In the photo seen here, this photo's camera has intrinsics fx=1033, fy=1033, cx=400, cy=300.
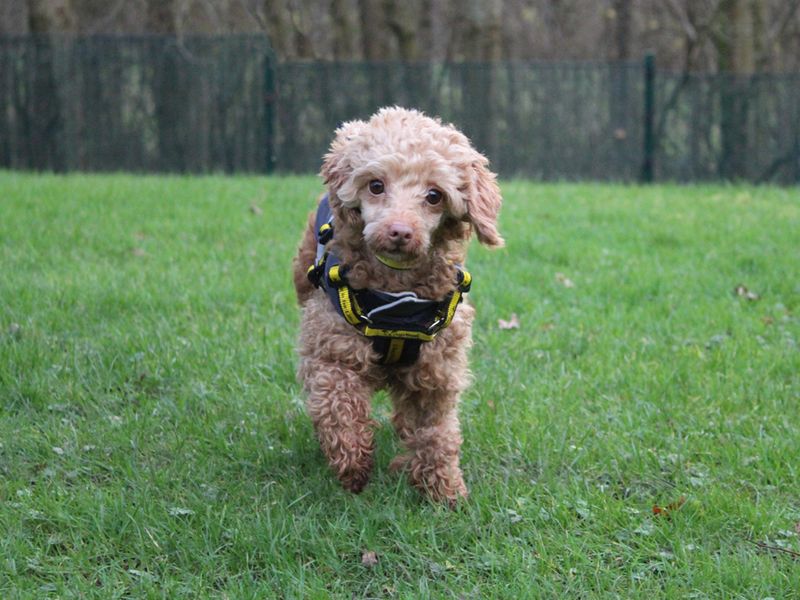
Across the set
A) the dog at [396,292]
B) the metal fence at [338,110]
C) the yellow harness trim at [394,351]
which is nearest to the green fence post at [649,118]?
the metal fence at [338,110]

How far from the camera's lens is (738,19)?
18375 mm

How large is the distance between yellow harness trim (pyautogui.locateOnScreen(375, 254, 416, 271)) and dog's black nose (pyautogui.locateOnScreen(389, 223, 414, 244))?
0.71 feet

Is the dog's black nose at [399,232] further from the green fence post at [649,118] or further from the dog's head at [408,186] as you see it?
the green fence post at [649,118]

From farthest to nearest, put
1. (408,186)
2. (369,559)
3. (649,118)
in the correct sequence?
(649,118) < (408,186) < (369,559)

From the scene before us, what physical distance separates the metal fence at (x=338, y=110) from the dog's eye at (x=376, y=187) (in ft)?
39.7

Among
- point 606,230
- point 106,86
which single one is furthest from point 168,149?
point 606,230

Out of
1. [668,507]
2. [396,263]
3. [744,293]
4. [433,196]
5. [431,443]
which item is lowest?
[668,507]

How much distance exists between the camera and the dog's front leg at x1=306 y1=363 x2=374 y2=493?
4.00 metres

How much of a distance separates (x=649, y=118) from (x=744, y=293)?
9356 millimetres

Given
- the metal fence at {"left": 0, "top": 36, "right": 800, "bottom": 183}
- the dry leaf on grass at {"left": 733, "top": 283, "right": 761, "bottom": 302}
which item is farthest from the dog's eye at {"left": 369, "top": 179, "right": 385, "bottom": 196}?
the metal fence at {"left": 0, "top": 36, "right": 800, "bottom": 183}

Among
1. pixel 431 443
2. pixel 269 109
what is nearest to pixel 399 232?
pixel 431 443

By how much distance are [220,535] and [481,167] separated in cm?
173

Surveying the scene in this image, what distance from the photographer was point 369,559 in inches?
143

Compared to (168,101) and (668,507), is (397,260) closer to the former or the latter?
(668,507)
